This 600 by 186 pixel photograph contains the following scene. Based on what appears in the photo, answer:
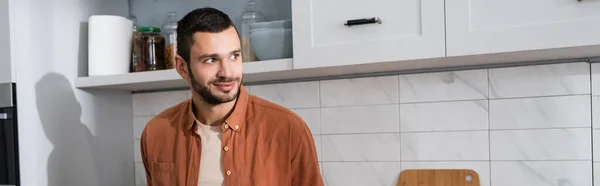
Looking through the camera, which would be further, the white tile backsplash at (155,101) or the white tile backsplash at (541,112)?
the white tile backsplash at (155,101)

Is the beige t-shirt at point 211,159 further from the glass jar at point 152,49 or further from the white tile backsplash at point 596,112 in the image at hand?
the white tile backsplash at point 596,112

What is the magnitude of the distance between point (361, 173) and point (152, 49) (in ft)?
2.57

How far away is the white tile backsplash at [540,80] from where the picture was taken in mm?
1416

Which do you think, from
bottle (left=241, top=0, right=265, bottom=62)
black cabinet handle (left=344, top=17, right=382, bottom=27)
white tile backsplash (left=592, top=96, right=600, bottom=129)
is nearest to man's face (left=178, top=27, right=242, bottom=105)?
black cabinet handle (left=344, top=17, right=382, bottom=27)

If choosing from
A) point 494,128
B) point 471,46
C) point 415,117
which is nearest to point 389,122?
point 415,117

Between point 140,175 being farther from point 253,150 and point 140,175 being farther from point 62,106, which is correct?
point 253,150

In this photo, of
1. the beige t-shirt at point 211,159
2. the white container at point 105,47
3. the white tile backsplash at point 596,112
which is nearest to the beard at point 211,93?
the beige t-shirt at point 211,159

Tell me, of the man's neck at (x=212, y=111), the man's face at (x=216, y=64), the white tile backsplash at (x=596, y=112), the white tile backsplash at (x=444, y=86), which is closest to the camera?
the man's face at (x=216, y=64)

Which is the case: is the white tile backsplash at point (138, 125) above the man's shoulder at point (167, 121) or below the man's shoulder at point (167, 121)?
below

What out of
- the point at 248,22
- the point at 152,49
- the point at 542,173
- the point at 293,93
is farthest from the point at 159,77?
the point at 542,173

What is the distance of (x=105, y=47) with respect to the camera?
5.70 feet

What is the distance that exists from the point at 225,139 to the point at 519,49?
2.19ft

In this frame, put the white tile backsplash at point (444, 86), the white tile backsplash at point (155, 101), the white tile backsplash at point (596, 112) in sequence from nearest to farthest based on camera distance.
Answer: the white tile backsplash at point (596, 112) < the white tile backsplash at point (444, 86) < the white tile backsplash at point (155, 101)

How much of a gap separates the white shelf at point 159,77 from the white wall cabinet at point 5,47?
226 millimetres
